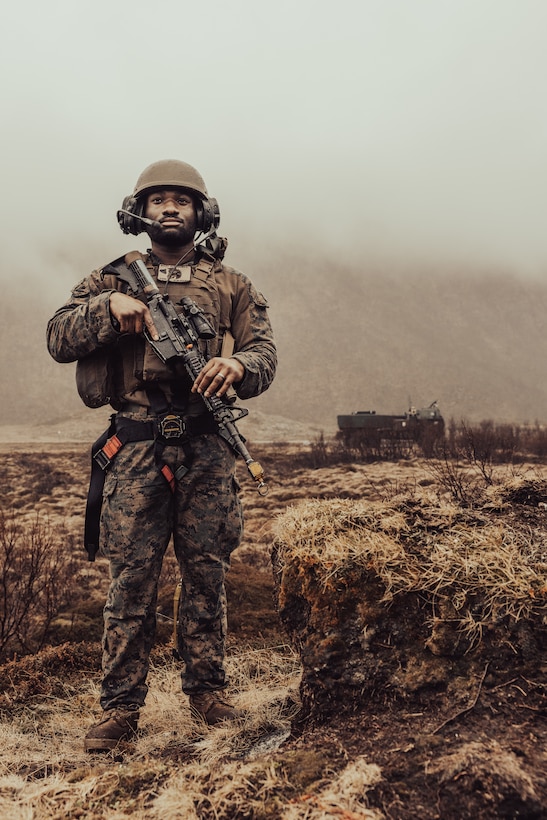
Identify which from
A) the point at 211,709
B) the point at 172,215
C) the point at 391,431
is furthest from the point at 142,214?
the point at 391,431

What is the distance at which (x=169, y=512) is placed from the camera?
3154 millimetres

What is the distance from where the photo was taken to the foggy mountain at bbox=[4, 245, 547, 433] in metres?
72.1

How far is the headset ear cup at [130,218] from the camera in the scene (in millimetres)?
3434

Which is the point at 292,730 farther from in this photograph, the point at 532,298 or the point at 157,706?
the point at 532,298

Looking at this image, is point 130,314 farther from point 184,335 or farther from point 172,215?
point 172,215

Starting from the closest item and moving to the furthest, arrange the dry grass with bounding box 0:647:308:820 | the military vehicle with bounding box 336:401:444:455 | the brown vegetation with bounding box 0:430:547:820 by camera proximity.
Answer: the brown vegetation with bounding box 0:430:547:820 < the dry grass with bounding box 0:647:308:820 < the military vehicle with bounding box 336:401:444:455

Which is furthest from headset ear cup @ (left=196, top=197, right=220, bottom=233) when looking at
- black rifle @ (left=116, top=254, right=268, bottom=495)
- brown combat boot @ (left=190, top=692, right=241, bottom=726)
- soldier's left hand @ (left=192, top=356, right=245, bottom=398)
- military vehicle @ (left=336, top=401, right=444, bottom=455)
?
military vehicle @ (left=336, top=401, right=444, bottom=455)

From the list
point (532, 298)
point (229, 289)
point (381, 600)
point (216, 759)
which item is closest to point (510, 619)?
point (381, 600)

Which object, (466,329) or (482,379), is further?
(466,329)

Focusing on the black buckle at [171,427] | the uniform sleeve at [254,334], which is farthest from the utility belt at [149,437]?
the uniform sleeve at [254,334]

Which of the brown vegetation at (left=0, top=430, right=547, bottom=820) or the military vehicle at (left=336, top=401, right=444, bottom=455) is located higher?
the military vehicle at (left=336, top=401, right=444, bottom=455)

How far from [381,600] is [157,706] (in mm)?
1483

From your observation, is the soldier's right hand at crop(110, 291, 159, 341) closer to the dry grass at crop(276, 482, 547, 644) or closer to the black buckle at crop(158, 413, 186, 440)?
the black buckle at crop(158, 413, 186, 440)

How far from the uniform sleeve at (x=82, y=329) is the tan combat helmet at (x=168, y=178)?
600mm
